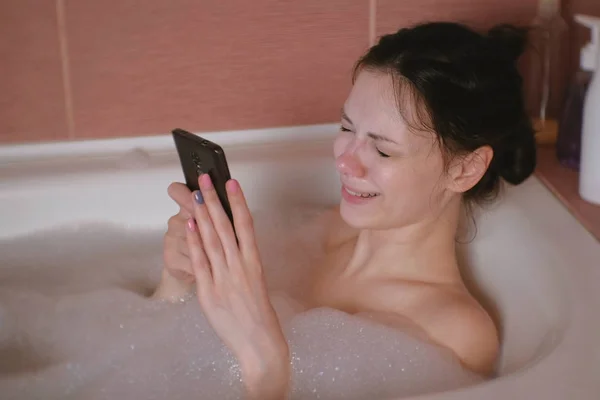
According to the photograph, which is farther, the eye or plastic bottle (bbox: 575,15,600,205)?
plastic bottle (bbox: 575,15,600,205)

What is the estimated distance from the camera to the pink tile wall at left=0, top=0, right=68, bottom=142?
125cm

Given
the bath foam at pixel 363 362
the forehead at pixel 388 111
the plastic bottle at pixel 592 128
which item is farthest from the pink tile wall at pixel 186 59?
the bath foam at pixel 363 362

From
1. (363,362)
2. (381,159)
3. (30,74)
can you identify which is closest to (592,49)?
(381,159)

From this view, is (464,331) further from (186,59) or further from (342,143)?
(186,59)

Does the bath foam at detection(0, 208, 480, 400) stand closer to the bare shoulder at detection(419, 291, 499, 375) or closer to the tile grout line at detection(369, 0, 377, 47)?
the bare shoulder at detection(419, 291, 499, 375)

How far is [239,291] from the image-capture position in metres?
0.86

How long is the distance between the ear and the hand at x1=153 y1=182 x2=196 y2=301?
1.14 ft

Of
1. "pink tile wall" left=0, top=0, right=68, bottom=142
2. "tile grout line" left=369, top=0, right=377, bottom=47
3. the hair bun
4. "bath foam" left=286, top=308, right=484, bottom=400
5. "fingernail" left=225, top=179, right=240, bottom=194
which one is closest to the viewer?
"fingernail" left=225, top=179, right=240, bottom=194

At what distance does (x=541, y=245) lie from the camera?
1083mm

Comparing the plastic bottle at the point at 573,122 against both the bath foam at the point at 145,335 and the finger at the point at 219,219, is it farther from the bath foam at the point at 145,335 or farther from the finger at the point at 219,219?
the finger at the point at 219,219

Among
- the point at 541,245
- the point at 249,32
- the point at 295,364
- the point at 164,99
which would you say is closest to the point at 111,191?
the point at 164,99

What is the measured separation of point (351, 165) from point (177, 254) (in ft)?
0.87

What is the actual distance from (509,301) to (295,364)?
0.33 meters

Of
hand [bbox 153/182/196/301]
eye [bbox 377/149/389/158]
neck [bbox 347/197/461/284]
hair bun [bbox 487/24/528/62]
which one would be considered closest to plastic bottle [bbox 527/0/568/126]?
hair bun [bbox 487/24/528/62]
